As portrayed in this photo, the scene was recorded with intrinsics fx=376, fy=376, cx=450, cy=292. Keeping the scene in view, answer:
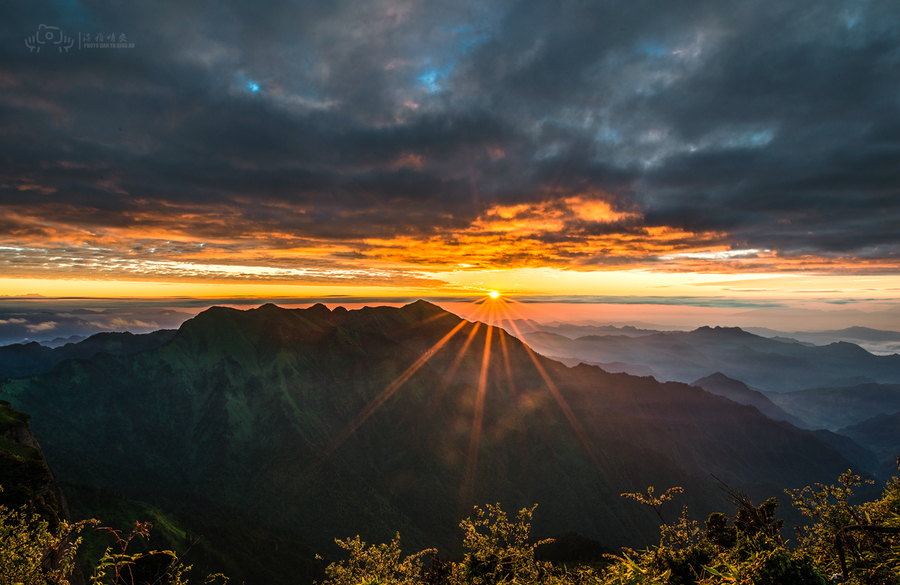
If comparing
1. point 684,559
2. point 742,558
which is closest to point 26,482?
point 684,559

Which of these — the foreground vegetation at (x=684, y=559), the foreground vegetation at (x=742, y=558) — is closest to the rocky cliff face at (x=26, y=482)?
the foreground vegetation at (x=684, y=559)

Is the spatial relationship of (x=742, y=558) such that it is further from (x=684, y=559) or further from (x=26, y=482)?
(x=26, y=482)

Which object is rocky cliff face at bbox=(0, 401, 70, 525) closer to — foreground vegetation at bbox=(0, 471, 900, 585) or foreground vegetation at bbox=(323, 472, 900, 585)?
foreground vegetation at bbox=(0, 471, 900, 585)

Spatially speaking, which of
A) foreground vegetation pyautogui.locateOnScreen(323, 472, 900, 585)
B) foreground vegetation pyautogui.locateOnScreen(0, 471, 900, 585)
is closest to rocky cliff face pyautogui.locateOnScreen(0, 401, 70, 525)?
foreground vegetation pyautogui.locateOnScreen(0, 471, 900, 585)

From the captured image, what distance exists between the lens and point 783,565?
437 inches

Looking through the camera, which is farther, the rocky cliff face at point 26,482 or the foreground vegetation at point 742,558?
the rocky cliff face at point 26,482

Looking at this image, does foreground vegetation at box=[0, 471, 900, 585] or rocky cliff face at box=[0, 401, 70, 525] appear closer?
foreground vegetation at box=[0, 471, 900, 585]

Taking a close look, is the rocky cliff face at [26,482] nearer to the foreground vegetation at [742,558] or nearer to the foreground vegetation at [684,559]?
the foreground vegetation at [684,559]

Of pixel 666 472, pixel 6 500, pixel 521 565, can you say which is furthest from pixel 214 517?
pixel 666 472

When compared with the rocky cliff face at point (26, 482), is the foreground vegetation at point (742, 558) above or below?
above

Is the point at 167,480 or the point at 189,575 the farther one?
the point at 167,480

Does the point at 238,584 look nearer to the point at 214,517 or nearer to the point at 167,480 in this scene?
the point at 214,517

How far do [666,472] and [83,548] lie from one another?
22857 cm

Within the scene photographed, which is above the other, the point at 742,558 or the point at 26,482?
the point at 742,558
